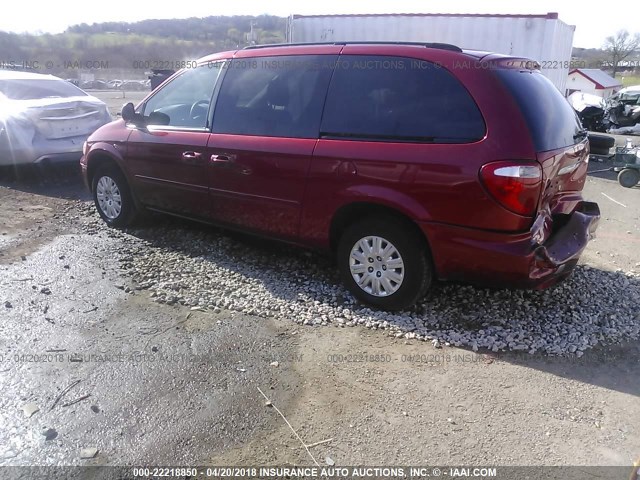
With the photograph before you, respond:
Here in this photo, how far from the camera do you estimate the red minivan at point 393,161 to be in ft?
10.8

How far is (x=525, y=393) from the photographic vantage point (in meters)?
3.03

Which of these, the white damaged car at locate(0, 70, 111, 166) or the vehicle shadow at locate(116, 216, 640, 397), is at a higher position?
the white damaged car at locate(0, 70, 111, 166)

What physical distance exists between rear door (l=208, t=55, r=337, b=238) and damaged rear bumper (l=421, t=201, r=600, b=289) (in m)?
1.20

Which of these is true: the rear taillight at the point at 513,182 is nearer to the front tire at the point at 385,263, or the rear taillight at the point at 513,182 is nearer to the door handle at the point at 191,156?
the front tire at the point at 385,263

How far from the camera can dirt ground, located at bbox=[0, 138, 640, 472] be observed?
258cm

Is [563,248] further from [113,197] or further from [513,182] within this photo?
[113,197]

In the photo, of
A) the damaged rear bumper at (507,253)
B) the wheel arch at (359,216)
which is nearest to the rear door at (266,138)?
the wheel arch at (359,216)

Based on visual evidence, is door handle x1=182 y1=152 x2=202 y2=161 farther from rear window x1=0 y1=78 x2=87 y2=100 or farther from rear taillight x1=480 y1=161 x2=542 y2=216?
rear window x1=0 y1=78 x2=87 y2=100

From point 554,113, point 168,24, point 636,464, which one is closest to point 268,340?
point 636,464

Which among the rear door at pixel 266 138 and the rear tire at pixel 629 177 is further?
the rear tire at pixel 629 177

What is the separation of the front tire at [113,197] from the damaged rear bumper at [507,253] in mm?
3518

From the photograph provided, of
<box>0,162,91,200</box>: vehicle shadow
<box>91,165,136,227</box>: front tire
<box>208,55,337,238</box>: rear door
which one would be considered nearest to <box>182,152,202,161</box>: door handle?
<box>208,55,337,238</box>: rear door

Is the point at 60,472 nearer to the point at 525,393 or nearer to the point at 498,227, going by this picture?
the point at 525,393

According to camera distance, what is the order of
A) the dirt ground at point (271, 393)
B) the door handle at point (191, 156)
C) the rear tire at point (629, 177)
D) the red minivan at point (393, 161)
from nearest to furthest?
the dirt ground at point (271, 393) → the red minivan at point (393, 161) → the door handle at point (191, 156) → the rear tire at point (629, 177)
